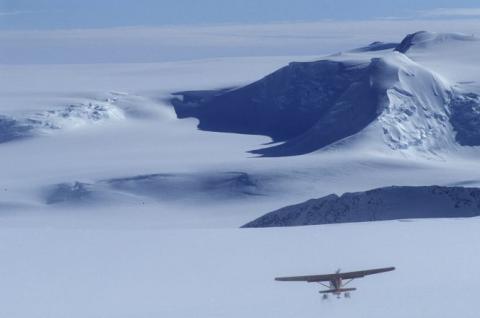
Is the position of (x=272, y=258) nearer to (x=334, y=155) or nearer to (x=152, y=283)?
(x=152, y=283)

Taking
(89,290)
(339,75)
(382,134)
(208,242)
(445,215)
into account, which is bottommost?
(89,290)

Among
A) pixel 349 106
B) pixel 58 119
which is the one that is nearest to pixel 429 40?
pixel 349 106

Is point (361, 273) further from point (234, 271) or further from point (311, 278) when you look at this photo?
point (234, 271)

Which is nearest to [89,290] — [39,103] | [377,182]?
[377,182]

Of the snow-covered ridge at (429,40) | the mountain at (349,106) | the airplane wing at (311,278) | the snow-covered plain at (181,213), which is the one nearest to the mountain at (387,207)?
the snow-covered plain at (181,213)

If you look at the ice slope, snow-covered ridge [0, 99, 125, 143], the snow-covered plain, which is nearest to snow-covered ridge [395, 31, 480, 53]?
the snow-covered plain

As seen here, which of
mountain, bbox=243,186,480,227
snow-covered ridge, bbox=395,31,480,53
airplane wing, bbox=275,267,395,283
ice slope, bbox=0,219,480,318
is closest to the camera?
ice slope, bbox=0,219,480,318

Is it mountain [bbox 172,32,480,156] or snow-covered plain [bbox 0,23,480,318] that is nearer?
snow-covered plain [bbox 0,23,480,318]

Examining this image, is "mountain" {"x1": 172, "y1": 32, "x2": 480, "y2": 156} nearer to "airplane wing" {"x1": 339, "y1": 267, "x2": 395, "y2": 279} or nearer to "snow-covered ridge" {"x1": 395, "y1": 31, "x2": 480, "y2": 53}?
"snow-covered ridge" {"x1": 395, "y1": 31, "x2": 480, "y2": 53}
